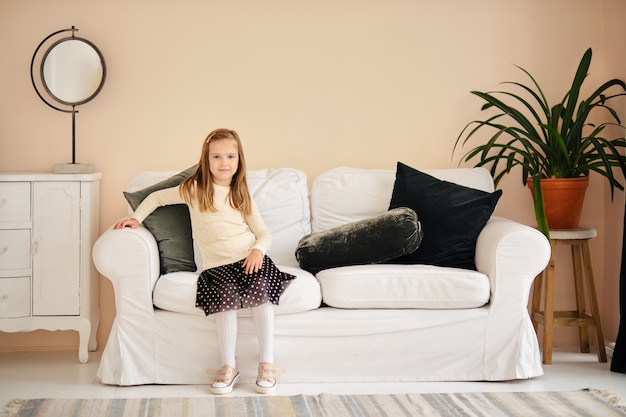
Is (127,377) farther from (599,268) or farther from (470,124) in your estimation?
(599,268)

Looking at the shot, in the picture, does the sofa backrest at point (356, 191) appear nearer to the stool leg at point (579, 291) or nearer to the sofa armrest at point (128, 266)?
the stool leg at point (579, 291)

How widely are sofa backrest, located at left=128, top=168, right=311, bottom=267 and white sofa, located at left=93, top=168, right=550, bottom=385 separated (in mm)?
430

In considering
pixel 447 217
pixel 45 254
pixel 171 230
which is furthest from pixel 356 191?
pixel 45 254

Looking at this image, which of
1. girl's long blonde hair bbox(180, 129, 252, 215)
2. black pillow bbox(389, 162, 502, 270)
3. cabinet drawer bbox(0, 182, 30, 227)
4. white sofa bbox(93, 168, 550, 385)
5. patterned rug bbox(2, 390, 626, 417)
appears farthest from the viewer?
cabinet drawer bbox(0, 182, 30, 227)

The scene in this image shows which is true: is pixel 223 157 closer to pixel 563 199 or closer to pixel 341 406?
pixel 341 406

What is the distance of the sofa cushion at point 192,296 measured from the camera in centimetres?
313

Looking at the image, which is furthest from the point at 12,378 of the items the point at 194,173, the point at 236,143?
the point at 236,143

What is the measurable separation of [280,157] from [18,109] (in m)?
1.37

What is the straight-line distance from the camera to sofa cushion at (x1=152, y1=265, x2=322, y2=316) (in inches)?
123

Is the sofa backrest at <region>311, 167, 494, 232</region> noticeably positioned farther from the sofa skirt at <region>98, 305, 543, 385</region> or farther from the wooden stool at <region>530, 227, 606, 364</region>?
the sofa skirt at <region>98, 305, 543, 385</region>

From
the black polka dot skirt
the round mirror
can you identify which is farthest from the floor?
the round mirror

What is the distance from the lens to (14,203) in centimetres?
358

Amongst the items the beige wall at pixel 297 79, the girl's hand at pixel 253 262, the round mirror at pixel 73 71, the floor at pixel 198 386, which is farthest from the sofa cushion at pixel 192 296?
the round mirror at pixel 73 71

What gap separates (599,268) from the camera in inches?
163
